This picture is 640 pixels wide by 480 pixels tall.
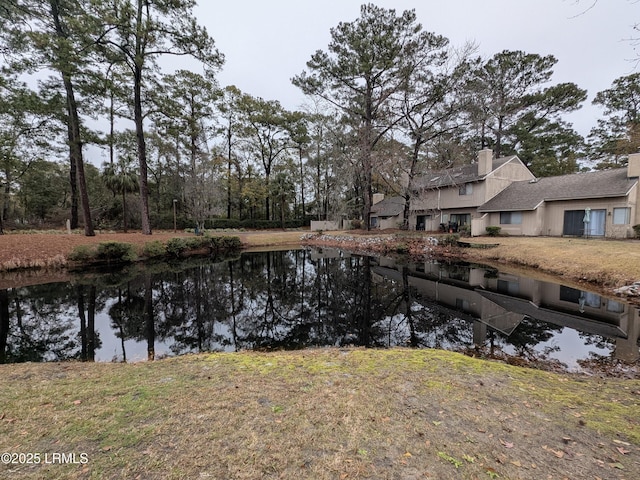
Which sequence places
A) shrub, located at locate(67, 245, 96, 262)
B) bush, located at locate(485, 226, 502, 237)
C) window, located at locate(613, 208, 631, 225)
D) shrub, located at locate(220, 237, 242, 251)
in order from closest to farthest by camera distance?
shrub, located at locate(67, 245, 96, 262) < window, located at locate(613, 208, 631, 225) < bush, located at locate(485, 226, 502, 237) < shrub, located at locate(220, 237, 242, 251)

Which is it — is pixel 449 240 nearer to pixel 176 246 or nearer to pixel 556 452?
pixel 556 452

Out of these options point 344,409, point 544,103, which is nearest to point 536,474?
point 344,409

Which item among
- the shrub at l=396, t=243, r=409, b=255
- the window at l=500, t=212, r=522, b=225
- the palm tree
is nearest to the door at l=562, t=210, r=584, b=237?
the window at l=500, t=212, r=522, b=225

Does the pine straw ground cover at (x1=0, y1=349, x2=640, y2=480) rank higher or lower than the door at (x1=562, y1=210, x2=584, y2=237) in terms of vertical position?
lower

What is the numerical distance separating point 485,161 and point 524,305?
60.3 feet

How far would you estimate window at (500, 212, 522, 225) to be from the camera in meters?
20.5

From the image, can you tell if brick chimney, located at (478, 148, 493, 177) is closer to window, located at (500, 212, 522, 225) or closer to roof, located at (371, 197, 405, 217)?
window, located at (500, 212, 522, 225)

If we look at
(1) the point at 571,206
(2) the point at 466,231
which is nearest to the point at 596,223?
(1) the point at 571,206

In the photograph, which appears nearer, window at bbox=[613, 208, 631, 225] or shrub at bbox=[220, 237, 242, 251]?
window at bbox=[613, 208, 631, 225]

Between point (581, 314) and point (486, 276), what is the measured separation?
473cm

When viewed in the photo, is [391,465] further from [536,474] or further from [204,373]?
[204,373]

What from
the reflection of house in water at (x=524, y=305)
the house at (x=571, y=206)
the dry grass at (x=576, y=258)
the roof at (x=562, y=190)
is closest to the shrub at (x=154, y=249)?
the reflection of house in water at (x=524, y=305)

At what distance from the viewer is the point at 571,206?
60.4ft

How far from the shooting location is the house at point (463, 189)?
75.0 feet
